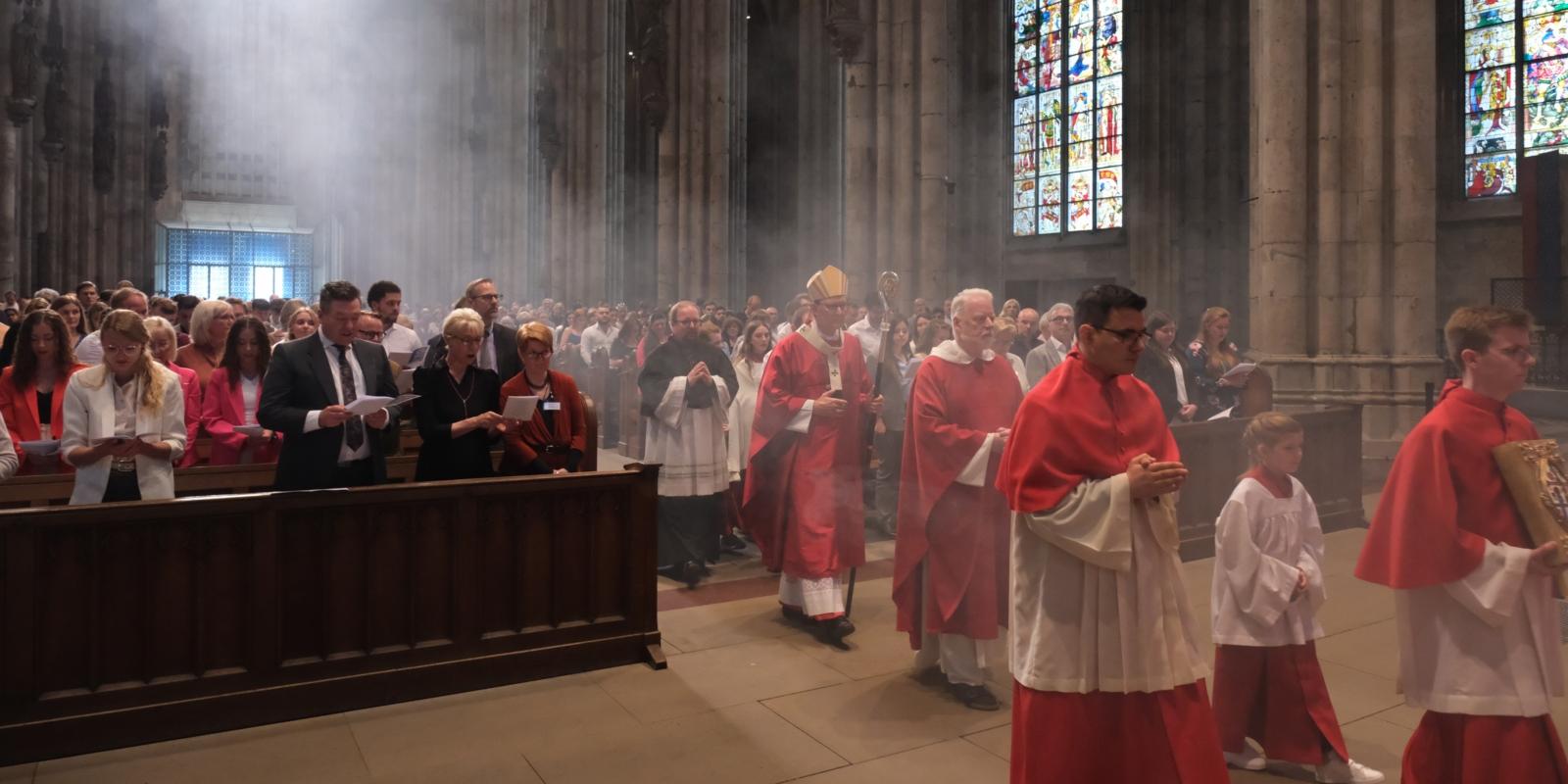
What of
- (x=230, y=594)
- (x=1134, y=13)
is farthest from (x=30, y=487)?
(x=1134, y=13)

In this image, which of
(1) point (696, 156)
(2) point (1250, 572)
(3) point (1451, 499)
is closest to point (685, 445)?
(2) point (1250, 572)

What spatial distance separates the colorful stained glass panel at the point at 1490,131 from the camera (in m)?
16.0

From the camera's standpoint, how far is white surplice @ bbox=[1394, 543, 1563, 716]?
280cm

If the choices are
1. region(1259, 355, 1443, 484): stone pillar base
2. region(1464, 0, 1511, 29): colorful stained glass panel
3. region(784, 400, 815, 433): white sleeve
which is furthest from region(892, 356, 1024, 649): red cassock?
region(1464, 0, 1511, 29): colorful stained glass panel

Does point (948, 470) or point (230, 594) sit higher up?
point (948, 470)

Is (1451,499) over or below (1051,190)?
below

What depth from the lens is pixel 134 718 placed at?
395 centimetres

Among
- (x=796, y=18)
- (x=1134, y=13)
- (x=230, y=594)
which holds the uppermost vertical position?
(x=796, y=18)

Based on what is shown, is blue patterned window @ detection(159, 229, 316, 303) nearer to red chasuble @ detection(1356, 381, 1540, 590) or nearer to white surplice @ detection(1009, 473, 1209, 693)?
white surplice @ detection(1009, 473, 1209, 693)

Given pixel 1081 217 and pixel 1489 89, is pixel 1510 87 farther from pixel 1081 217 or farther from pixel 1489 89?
pixel 1081 217

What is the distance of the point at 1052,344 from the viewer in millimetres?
7953

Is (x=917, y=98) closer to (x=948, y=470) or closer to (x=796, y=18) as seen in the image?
Result: (x=948, y=470)

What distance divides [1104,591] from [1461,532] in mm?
923

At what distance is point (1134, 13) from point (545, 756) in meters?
18.5
